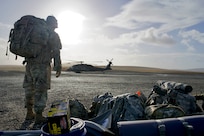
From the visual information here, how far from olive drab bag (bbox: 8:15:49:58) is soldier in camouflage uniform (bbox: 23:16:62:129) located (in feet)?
0.67

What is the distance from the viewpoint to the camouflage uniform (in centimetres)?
515

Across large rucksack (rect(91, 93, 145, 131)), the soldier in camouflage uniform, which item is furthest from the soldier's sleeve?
large rucksack (rect(91, 93, 145, 131))

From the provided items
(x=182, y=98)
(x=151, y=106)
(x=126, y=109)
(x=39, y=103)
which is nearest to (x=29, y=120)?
(x=39, y=103)

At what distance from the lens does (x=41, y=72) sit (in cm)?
521

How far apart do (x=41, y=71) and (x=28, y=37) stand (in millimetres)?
814

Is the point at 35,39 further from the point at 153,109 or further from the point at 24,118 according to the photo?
the point at 153,109

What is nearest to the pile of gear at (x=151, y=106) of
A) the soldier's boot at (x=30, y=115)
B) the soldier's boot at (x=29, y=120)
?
the soldier's boot at (x=29, y=120)

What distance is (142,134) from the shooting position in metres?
2.51

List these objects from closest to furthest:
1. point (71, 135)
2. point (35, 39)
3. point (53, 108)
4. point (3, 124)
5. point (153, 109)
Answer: point (71, 135)
point (53, 108)
point (153, 109)
point (35, 39)
point (3, 124)

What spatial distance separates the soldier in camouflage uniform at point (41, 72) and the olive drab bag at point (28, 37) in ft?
0.67

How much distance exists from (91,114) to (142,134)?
10.5 ft

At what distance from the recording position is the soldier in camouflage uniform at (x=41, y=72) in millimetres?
5145

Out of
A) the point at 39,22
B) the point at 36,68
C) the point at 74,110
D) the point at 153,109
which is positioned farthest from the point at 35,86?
the point at 153,109

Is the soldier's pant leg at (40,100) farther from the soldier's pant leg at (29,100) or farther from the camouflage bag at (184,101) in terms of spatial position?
the camouflage bag at (184,101)
